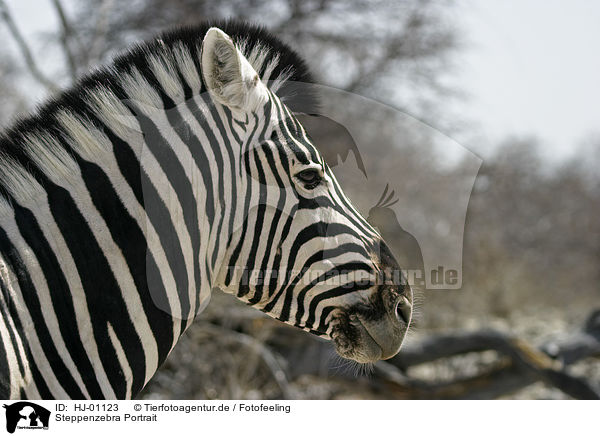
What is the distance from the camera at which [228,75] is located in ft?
6.78

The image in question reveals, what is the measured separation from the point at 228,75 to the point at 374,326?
101cm

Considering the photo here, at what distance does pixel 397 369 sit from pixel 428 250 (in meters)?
5.86

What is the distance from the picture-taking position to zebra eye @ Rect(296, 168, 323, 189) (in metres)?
2.12

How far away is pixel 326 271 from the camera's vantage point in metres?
2.10

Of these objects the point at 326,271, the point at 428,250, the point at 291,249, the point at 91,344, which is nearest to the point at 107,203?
the point at 91,344

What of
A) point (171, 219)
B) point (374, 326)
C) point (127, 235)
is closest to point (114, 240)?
point (127, 235)

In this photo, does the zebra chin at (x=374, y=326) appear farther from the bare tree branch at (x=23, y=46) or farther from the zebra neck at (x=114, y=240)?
the bare tree branch at (x=23, y=46)

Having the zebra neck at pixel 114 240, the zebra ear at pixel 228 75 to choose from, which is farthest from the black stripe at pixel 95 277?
the zebra ear at pixel 228 75

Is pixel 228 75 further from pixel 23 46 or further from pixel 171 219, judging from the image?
pixel 23 46

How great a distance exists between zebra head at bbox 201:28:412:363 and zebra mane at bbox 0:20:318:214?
18 cm

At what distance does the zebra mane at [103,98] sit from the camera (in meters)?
1.98
